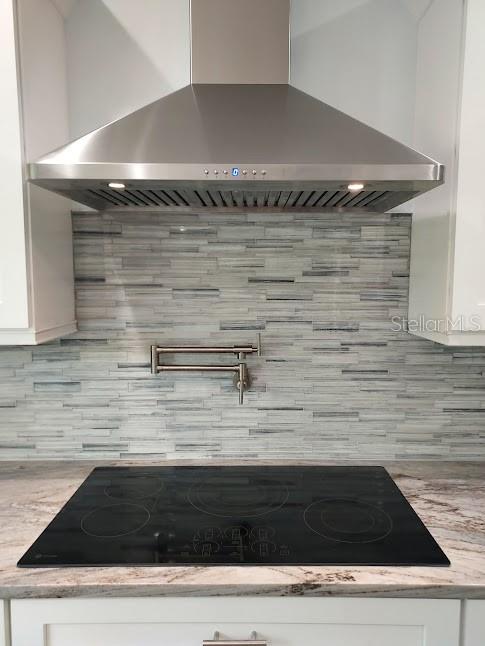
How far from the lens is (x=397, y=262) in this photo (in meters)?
1.47

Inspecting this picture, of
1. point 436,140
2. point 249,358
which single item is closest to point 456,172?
point 436,140

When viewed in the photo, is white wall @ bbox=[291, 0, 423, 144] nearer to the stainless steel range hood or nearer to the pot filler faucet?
the stainless steel range hood

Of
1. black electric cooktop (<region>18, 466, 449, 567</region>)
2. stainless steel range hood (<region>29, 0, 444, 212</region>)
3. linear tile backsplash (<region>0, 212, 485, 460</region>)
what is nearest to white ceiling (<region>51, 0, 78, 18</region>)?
stainless steel range hood (<region>29, 0, 444, 212</region>)

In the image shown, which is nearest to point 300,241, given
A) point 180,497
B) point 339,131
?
point 339,131

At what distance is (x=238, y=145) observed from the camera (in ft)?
3.29

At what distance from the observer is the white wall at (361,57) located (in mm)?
1402

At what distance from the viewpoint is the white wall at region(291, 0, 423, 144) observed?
1.40m

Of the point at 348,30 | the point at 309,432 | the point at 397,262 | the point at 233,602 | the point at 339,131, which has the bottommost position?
the point at 233,602

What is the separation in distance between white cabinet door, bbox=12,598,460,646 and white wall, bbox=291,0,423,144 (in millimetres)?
1306

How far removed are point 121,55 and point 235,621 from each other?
5.20 ft

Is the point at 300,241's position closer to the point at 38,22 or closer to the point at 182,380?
the point at 182,380

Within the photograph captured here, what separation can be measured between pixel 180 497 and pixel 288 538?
0.36 metres

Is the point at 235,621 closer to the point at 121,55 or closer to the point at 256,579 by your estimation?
the point at 256,579

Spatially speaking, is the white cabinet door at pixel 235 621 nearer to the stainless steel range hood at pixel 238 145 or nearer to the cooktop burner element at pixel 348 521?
the cooktop burner element at pixel 348 521
